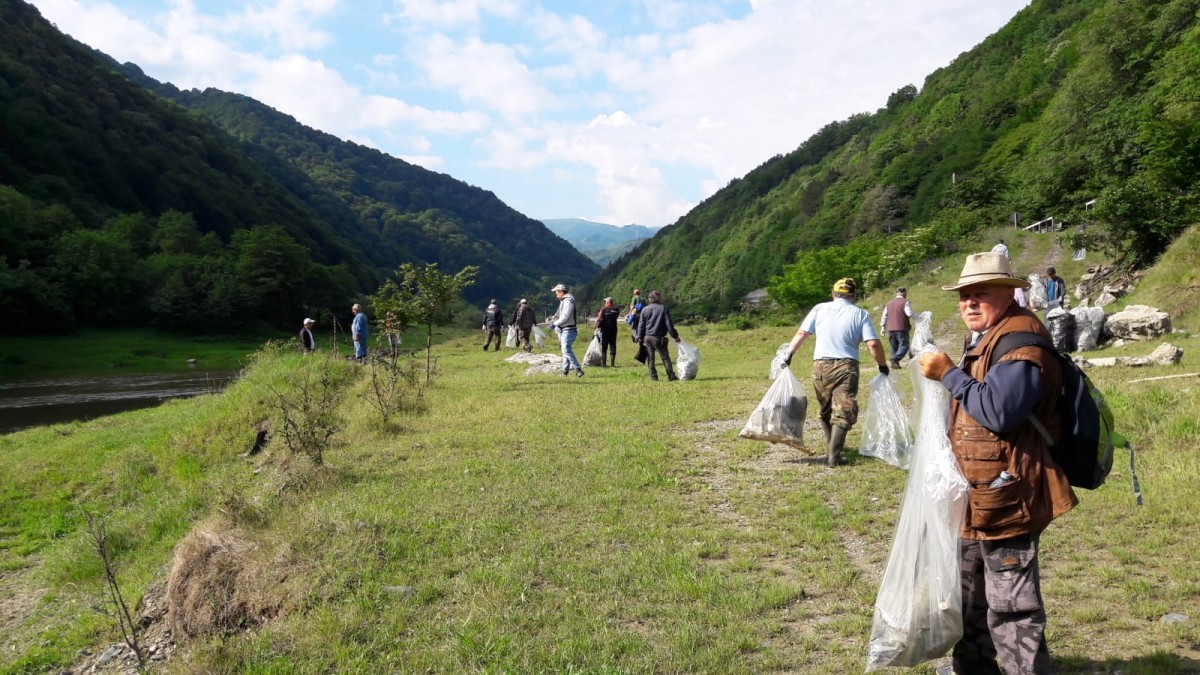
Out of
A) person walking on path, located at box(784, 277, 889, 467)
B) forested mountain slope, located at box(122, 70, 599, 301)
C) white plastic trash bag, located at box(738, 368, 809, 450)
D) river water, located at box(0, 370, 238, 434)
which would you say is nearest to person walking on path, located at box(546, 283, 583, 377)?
white plastic trash bag, located at box(738, 368, 809, 450)

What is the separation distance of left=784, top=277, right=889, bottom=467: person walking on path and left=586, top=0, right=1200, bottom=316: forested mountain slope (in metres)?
18.1

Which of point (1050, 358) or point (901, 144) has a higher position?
point (901, 144)

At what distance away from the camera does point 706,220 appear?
151125 millimetres

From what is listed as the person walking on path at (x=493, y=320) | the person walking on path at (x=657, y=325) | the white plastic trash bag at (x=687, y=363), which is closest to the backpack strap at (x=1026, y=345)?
the person walking on path at (x=657, y=325)

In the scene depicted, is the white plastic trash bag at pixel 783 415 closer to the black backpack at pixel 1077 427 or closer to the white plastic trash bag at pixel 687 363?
the black backpack at pixel 1077 427

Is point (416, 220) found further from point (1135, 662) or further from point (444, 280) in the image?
point (1135, 662)

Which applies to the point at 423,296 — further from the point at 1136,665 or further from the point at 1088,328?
the point at 1088,328

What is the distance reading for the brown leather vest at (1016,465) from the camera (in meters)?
2.54

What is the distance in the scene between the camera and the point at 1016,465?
2.61m

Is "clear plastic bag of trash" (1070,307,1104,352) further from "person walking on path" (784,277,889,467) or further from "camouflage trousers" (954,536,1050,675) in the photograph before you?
"camouflage trousers" (954,536,1050,675)

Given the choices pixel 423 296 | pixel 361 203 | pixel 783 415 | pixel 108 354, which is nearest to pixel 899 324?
pixel 783 415

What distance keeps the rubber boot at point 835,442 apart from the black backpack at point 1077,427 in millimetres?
4414

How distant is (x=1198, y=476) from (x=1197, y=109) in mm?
27994

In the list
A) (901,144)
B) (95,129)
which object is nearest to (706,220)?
(901,144)
